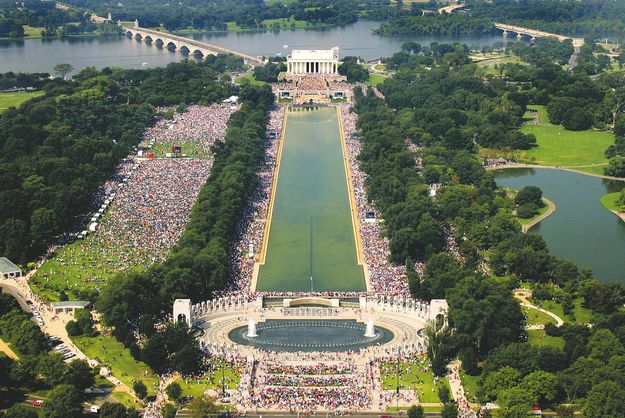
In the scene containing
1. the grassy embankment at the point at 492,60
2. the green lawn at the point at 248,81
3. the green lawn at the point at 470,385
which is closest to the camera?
the green lawn at the point at 470,385

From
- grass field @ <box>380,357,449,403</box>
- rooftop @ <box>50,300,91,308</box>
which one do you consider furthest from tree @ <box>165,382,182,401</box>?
rooftop @ <box>50,300,91,308</box>

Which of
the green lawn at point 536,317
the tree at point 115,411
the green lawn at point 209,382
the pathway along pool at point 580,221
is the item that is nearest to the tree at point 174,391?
the green lawn at point 209,382

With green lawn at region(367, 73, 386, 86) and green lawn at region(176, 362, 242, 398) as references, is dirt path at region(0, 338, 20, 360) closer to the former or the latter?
green lawn at region(176, 362, 242, 398)

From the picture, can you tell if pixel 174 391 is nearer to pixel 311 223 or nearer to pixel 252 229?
pixel 252 229

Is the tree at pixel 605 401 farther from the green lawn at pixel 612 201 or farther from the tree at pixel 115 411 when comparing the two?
the green lawn at pixel 612 201

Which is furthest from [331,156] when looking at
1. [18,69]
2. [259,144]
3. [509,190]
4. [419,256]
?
[18,69]

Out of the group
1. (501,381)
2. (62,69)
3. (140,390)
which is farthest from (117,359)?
(62,69)

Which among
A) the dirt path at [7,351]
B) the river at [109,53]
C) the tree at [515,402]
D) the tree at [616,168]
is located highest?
the river at [109,53]
